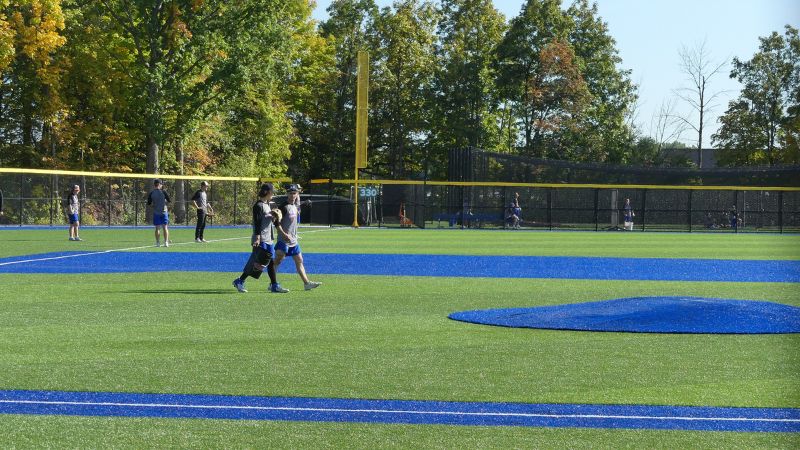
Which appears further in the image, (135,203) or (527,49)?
(527,49)

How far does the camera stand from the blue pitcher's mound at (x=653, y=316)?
12320mm

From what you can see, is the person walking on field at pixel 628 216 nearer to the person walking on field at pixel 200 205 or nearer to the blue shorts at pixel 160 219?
the person walking on field at pixel 200 205

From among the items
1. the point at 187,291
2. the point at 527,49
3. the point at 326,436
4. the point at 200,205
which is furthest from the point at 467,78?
the point at 326,436

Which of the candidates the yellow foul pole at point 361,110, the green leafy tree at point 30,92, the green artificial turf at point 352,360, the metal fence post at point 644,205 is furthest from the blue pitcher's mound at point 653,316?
the metal fence post at point 644,205

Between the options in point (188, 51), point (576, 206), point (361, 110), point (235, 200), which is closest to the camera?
point (361, 110)

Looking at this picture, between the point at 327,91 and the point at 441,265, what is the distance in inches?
2135

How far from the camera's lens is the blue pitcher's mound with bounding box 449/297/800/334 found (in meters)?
12.3

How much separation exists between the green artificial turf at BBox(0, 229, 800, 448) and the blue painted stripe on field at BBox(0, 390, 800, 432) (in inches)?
8.3

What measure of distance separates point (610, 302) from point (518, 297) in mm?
2268

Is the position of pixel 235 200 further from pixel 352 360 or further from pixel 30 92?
pixel 352 360

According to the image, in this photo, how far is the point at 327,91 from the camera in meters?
77.2

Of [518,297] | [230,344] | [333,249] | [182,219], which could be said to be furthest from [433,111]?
[230,344]

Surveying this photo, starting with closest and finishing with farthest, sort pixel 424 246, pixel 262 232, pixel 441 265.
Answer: pixel 262 232, pixel 441 265, pixel 424 246

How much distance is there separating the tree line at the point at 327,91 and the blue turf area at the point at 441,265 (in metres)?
27.8
